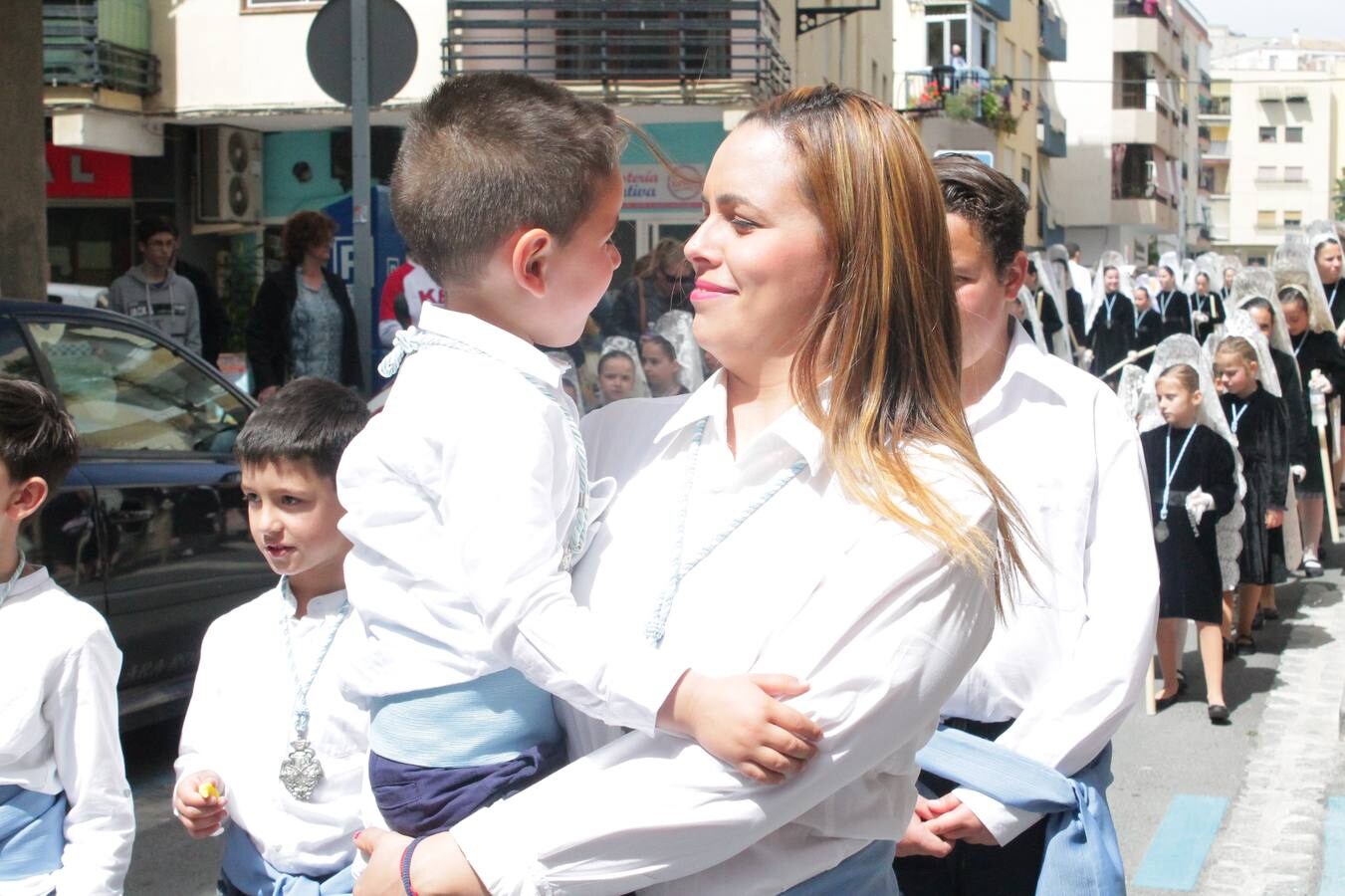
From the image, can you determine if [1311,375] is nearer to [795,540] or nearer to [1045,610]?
[1045,610]

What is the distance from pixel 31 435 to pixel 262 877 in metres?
0.93

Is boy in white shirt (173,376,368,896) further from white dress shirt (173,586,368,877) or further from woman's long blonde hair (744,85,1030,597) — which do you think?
woman's long blonde hair (744,85,1030,597)

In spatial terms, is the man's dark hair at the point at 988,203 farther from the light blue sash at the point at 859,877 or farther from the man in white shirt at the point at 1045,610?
the light blue sash at the point at 859,877

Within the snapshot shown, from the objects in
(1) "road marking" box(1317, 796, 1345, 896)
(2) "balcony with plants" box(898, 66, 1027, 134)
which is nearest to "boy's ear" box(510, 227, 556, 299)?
(1) "road marking" box(1317, 796, 1345, 896)

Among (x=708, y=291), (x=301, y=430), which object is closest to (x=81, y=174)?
(x=301, y=430)

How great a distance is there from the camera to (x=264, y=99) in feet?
65.1

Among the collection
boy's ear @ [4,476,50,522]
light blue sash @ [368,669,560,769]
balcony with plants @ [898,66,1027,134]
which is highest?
balcony with plants @ [898,66,1027,134]

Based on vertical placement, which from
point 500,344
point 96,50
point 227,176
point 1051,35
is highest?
point 1051,35

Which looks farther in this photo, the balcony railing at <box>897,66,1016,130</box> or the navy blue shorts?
the balcony railing at <box>897,66,1016,130</box>

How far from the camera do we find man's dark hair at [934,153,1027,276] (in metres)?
2.93

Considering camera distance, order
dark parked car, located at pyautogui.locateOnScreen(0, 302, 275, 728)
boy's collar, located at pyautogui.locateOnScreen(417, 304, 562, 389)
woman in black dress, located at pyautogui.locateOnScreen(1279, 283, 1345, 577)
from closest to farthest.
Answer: boy's collar, located at pyautogui.locateOnScreen(417, 304, 562, 389), dark parked car, located at pyautogui.locateOnScreen(0, 302, 275, 728), woman in black dress, located at pyautogui.locateOnScreen(1279, 283, 1345, 577)

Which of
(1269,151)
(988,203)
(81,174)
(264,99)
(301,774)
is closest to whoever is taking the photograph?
(301,774)

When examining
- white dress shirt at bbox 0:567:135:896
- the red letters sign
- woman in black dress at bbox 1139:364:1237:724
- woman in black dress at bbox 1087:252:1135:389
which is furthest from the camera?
woman in black dress at bbox 1087:252:1135:389

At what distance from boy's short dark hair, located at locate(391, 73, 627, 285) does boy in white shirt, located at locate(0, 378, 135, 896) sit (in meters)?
1.22
